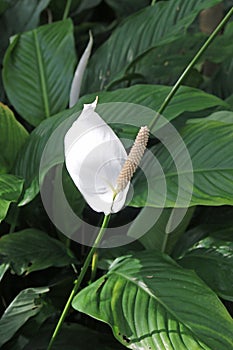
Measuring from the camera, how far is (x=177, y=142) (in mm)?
934

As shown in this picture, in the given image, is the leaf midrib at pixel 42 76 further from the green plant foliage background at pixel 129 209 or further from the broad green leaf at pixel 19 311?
the broad green leaf at pixel 19 311

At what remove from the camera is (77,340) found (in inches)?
37.2

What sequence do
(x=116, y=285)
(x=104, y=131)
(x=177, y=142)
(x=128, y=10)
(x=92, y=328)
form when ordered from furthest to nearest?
(x=128, y=10)
(x=92, y=328)
(x=177, y=142)
(x=116, y=285)
(x=104, y=131)

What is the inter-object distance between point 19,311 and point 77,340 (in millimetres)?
100

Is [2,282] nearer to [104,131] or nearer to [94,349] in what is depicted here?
[94,349]

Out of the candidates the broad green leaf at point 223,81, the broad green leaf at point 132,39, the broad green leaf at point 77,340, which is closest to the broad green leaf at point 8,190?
Answer: the broad green leaf at point 77,340

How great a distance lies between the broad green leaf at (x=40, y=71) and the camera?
117 cm

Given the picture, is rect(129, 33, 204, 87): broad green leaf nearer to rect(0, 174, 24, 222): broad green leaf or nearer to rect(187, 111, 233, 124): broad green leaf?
rect(187, 111, 233, 124): broad green leaf

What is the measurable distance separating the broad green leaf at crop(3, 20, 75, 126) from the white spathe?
1.48ft

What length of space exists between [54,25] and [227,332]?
2.43ft

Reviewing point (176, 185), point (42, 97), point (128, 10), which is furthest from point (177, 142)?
point (128, 10)

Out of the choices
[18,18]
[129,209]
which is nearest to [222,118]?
[129,209]

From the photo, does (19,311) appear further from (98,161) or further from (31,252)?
(98,161)

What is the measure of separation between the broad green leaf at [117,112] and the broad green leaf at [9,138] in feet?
0.09
